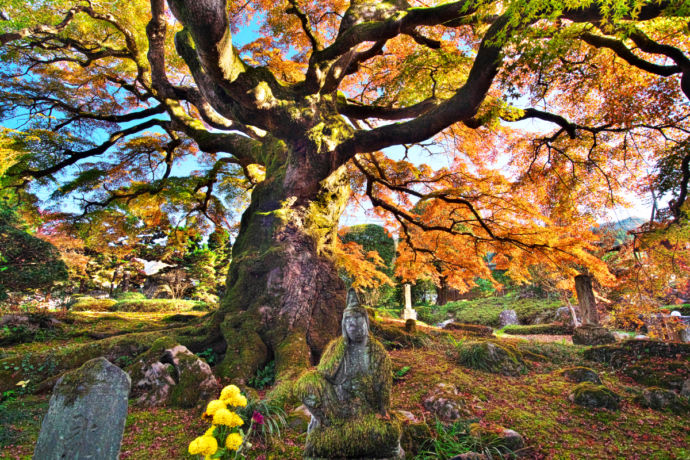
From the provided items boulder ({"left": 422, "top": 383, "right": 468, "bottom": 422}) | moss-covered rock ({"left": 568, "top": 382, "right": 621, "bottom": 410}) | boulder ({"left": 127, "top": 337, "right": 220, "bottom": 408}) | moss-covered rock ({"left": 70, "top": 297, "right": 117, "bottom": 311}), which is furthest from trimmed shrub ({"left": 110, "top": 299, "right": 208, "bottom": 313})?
moss-covered rock ({"left": 568, "top": 382, "right": 621, "bottom": 410})

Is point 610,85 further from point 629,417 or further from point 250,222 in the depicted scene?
point 250,222

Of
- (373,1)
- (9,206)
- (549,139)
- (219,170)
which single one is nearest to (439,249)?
(549,139)

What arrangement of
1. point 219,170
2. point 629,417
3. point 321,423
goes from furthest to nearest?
point 219,170
point 629,417
point 321,423

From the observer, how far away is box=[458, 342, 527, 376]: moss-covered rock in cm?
466

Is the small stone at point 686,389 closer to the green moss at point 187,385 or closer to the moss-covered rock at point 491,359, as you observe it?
the moss-covered rock at point 491,359

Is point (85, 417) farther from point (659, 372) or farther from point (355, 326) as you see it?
point (659, 372)

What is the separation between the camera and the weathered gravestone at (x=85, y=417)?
1.79 m

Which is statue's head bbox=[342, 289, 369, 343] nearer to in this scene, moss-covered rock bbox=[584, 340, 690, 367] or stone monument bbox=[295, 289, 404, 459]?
stone monument bbox=[295, 289, 404, 459]

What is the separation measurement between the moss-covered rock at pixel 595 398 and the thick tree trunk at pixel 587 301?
244 inches

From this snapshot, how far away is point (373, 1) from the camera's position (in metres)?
5.62

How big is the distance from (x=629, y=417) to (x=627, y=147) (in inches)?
172

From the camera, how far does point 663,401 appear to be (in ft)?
11.1

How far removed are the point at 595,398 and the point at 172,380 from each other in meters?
4.97

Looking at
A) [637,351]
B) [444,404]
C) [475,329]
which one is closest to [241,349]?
[444,404]
